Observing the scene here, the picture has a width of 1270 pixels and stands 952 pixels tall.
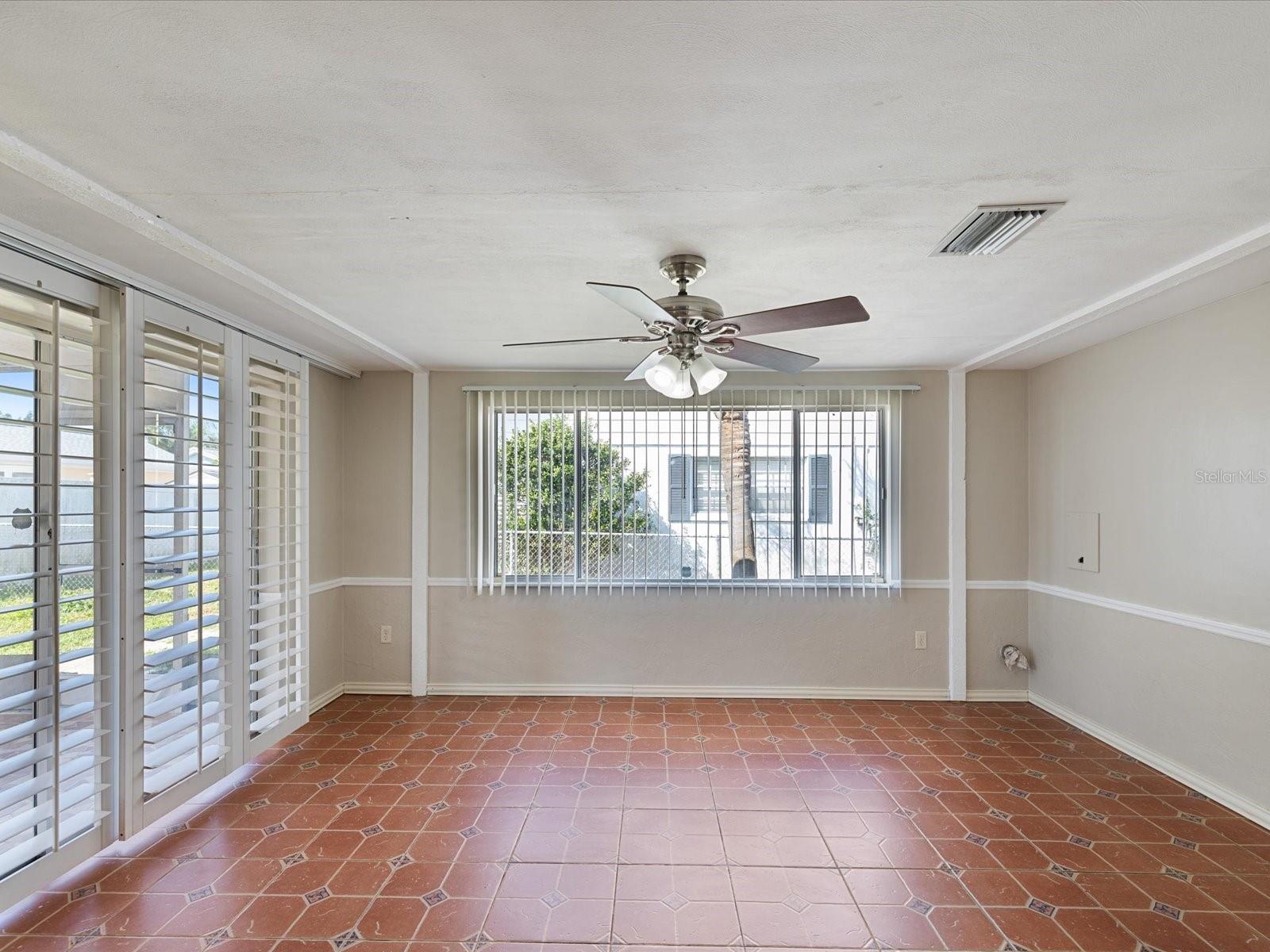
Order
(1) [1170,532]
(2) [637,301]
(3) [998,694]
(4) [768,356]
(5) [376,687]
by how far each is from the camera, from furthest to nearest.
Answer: (5) [376,687], (3) [998,694], (1) [1170,532], (4) [768,356], (2) [637,301]

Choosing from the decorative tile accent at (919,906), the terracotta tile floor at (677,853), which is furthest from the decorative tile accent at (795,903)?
the decorative tile accent at (919,906)

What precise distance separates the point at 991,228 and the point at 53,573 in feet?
11.3

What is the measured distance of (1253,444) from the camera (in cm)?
290

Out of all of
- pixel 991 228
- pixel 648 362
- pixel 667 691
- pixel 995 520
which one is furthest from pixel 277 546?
pixel 995 520


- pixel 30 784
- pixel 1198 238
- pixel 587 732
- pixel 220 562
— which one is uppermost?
pixel 1198 238

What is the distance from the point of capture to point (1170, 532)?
3346 mm

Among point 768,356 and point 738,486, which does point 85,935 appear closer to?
point 768,356

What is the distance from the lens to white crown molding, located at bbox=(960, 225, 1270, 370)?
2416mm

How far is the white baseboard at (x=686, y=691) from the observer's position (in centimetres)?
465

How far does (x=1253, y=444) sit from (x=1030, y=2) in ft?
8.88

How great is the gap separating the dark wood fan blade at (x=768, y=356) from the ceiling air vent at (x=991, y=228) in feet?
2.08

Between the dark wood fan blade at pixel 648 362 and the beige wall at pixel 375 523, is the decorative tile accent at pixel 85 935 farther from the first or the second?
the dark wood fan blade at pixel 648 362

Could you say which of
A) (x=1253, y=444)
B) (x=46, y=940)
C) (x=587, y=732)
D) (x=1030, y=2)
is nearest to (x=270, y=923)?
(x=46, y=940)

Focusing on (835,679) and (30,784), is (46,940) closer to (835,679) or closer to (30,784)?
(30,784)
